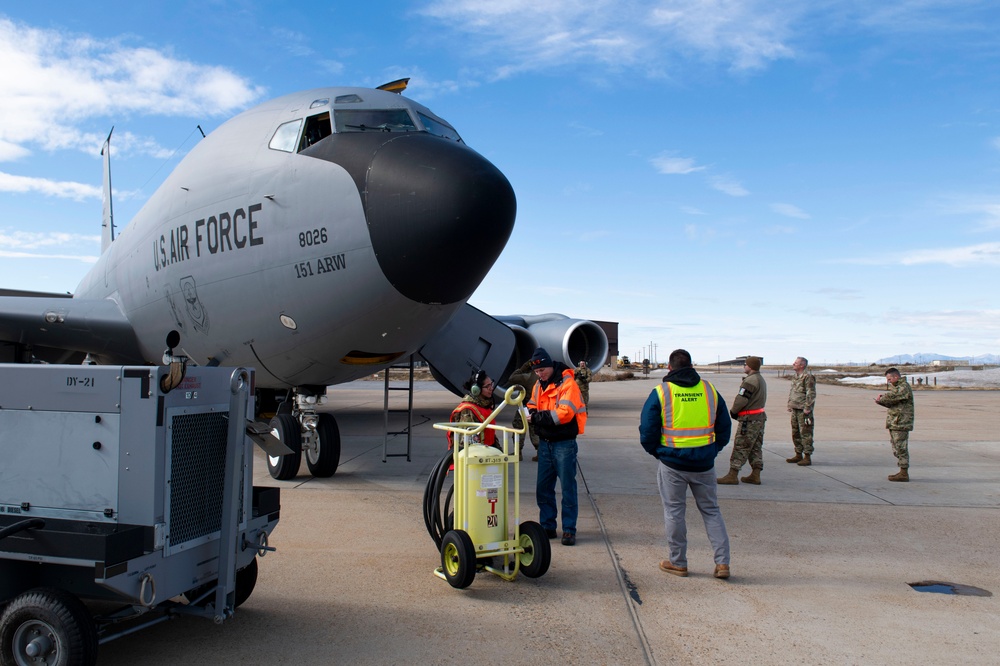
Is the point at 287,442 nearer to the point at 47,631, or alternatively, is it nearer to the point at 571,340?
the point at 47,631

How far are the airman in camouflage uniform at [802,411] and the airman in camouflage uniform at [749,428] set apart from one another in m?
1.78

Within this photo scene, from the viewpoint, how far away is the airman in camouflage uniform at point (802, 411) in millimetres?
10820

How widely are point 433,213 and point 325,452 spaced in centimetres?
384

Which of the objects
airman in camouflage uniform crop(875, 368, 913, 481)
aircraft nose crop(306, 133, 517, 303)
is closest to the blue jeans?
aircraft nose crop(306, 133, 517, 303)

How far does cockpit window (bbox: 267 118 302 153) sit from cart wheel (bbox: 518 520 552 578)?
478 centimetres

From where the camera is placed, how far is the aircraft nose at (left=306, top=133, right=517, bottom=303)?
6395 millimetres

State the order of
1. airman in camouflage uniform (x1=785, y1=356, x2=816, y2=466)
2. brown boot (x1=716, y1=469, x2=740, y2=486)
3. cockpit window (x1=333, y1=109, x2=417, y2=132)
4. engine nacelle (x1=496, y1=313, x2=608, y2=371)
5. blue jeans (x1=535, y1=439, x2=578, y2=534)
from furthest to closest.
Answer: engine nacelle (x1=496, y1=313, x2=608, y2=371), airman in camouflage uniform (x1=785, y1=356, x2=816, y2=466), brown boot (x1=716, y1=469, x2=740, y2=486), cockpit window (x1=333, y1=109, x2=417, y2=132), blue jeans (x1=535, y1=439, x2=578, y2=534)

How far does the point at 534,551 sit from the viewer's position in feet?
16.7

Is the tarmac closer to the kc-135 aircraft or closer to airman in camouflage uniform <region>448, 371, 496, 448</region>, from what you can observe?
airman in camouflage uniform <region>448, 371, 496, 448</region>

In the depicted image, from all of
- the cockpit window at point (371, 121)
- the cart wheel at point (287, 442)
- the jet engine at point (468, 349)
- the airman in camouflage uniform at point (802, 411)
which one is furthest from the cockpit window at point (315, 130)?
the airman in camouflage uniform at point (802, 411)

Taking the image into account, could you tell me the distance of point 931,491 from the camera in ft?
29.1

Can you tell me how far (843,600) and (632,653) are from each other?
1809 millimetres

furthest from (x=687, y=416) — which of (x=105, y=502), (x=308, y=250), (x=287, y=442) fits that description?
(x=287, y=442)

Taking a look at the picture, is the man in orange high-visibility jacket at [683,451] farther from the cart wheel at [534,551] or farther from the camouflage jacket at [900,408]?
the camouflage jacket at [900,408]
